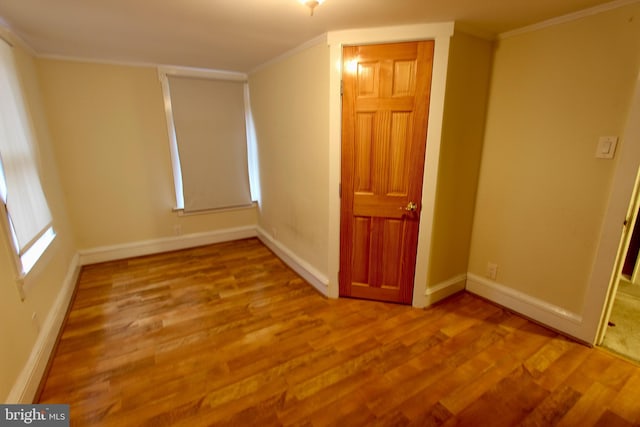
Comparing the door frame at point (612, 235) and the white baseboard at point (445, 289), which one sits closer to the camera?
the door frame at point (612, 235)

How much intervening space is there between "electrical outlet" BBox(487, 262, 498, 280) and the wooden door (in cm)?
73

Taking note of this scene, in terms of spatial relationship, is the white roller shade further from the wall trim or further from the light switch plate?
the light switch plate

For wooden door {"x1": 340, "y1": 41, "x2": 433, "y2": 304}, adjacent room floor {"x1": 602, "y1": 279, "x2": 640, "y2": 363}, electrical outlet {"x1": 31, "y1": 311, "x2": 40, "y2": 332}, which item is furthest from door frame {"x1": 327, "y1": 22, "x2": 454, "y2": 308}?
electrical outlet {"x1": 31, "y1": 311, "x2": 40, "y2": 332}

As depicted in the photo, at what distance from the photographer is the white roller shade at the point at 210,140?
3.60 m

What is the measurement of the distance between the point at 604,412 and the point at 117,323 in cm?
325

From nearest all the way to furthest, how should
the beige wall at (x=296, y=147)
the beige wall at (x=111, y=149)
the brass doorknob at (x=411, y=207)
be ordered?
the brass doorknob at (x=411, y=207) < the beige wall at (x=296, y=147) < the beige wall at (x=111, y=149)

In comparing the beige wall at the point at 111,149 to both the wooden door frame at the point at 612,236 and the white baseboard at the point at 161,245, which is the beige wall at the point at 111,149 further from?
the wooden door frame at the point at 612,236

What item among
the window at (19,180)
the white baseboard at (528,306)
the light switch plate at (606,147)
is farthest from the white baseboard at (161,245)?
the light switch plate at (606,147)

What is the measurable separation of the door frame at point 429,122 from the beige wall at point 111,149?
232 cm

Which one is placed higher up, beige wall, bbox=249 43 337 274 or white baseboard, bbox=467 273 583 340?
beige wall, bbox=249 43 337 274

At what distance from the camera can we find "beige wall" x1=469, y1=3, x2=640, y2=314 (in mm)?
1826

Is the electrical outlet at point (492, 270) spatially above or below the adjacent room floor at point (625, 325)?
above

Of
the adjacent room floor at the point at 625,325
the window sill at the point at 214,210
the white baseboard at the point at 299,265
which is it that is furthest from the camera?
the window sill at the point at 214,210

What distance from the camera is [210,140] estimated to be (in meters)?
3.82
